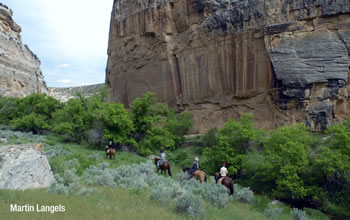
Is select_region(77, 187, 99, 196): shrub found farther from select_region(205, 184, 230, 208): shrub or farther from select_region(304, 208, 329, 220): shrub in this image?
select_region(304, 208, 329, 220): shrub

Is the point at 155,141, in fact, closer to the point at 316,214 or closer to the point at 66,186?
the point at 316,214

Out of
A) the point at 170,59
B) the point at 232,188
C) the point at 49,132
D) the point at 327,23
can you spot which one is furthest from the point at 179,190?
the point at 49,132

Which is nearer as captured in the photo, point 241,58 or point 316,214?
point 316,214

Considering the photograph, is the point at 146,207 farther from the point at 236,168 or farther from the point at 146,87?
the point at 146,87

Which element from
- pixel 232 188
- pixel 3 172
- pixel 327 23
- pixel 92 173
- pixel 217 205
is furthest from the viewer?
pixel 327 23

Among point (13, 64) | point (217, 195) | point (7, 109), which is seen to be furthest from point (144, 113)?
point (13, 64)

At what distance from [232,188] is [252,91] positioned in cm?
1641

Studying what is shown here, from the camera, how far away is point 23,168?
1025 cm

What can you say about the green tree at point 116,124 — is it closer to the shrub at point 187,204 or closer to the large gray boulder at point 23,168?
the large gray boulder at point 23,168

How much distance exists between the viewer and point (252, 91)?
2769 centimetres

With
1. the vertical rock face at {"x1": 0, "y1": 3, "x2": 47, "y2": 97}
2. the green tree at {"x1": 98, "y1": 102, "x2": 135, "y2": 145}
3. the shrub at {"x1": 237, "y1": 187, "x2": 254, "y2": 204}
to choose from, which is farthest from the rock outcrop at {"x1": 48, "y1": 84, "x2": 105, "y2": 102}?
the shrub at {"x1": 237, "y1": 187, "x2": 254, "y2": 204}

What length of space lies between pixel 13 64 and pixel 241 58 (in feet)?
141

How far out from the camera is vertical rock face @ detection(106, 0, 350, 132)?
2423 cm

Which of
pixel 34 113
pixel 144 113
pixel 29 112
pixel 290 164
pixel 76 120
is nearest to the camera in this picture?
pixel 290 164
